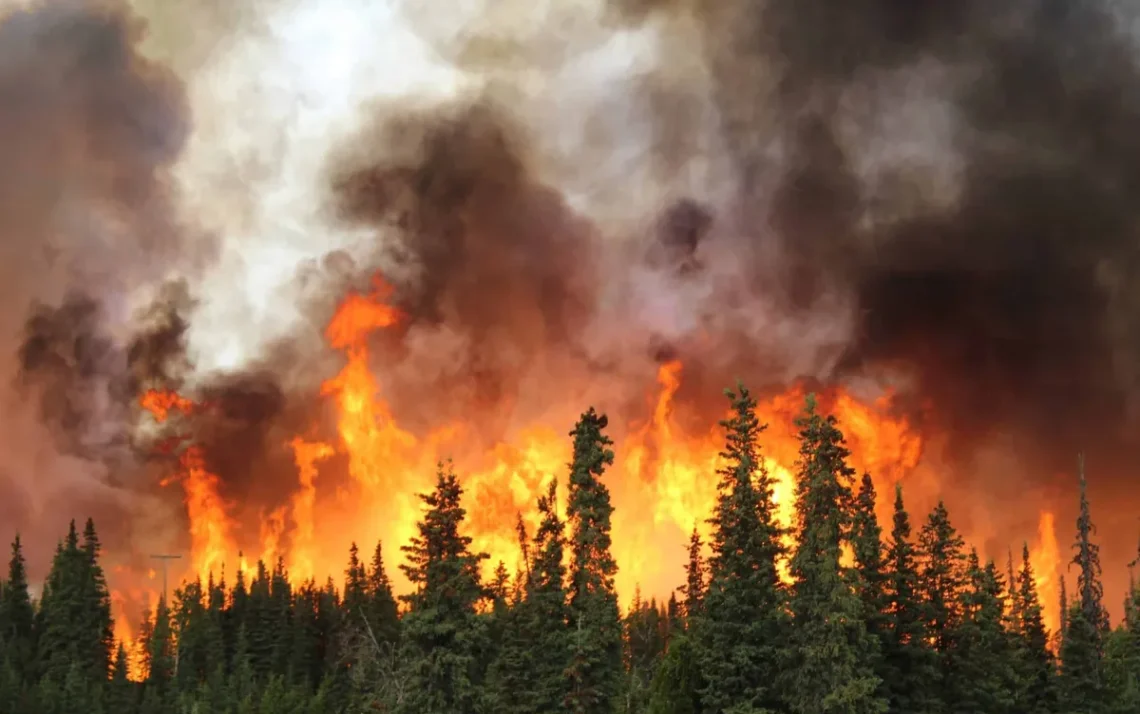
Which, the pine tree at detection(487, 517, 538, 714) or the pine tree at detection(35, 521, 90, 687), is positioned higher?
the pine tree at detection(35, 521, 90, 687)

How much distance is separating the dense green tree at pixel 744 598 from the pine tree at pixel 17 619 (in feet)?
361

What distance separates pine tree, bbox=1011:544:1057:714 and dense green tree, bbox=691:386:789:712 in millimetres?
22362

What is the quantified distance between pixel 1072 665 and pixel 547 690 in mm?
38549

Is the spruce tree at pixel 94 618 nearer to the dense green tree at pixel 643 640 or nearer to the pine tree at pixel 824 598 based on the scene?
the dense green tree at pixel 643 640

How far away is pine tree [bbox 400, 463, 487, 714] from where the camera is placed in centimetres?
6038

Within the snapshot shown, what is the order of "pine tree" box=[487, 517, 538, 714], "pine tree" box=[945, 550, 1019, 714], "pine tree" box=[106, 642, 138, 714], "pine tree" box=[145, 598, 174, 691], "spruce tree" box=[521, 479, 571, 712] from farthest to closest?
"pine tree" box=[145, 598, 174, 691]
"pine tree" box=[106, 642, 138, 714]
"pine tree" box=[487, 517, 538, 714]
"pine tree" box=[945, 550, 1019, 714]
"spruce tree" box=[521, 479, 571, 712]

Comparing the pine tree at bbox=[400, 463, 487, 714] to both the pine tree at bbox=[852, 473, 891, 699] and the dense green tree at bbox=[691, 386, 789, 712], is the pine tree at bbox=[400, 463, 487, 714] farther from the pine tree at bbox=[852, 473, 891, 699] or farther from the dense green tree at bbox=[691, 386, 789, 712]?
the pine tree at bbox=[852, 473, 891, 699]

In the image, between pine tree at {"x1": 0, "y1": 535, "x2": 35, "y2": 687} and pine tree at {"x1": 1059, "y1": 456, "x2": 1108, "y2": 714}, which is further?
pine tree at {"x1": 0, "y1": 535, "x2": 35, "y2": 687}

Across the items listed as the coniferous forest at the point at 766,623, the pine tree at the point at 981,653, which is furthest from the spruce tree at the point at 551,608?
the pine tree at the point at 981,653

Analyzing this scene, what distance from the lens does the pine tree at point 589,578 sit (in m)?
62.1

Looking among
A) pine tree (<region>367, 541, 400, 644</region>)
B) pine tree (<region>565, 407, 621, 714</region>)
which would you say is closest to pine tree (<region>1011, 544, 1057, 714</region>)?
pine tree (<region>565, 407, 621, 714</region>)

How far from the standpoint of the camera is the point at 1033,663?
2977 inches

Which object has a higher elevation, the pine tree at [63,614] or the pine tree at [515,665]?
the pine tree at [63,614]

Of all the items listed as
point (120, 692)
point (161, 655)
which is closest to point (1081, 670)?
point (120, 692)
